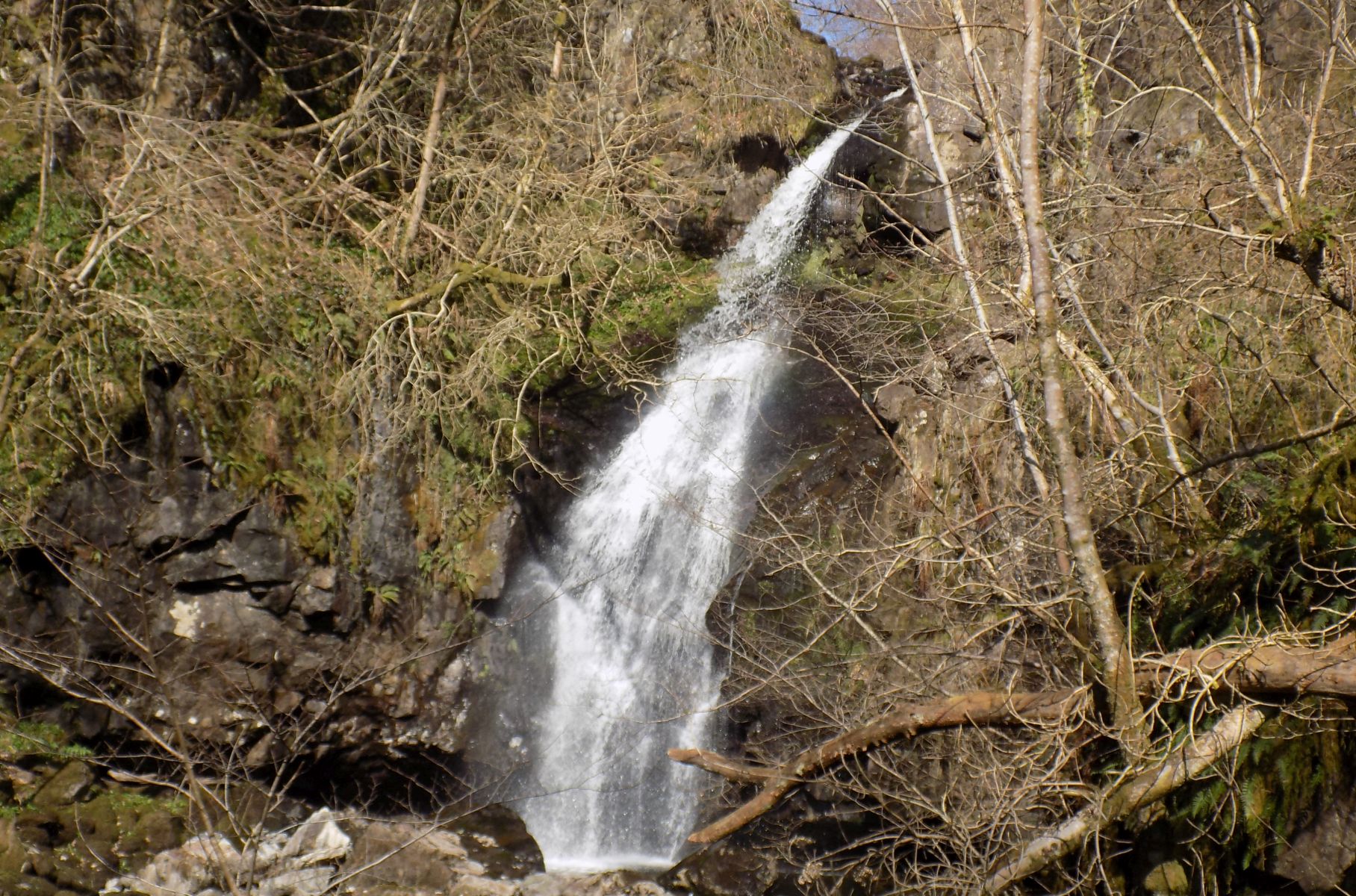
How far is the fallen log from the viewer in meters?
3.37

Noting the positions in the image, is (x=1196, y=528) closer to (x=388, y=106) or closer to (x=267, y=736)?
(x=267, y=736)

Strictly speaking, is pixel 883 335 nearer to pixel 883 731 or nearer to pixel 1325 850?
pixel 883 731

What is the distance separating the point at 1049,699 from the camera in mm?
4031

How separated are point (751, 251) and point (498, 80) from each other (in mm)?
3736

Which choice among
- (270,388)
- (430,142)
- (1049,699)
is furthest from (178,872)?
(430,142)

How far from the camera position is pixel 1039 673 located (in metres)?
4.81

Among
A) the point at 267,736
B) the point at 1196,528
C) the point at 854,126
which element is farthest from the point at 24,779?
the point at 854,126

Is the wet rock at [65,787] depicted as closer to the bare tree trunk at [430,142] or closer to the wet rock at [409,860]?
the wet rock at [409,860]

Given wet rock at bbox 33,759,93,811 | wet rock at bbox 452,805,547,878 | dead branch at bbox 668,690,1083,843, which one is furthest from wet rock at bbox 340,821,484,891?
dead branch at bbox 668,690,1083,843

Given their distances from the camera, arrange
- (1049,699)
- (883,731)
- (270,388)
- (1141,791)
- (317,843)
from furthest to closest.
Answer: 1. (270,388)
2. (317,843)
3. (883,731)
4. (1049,699)
5. (1141,791)

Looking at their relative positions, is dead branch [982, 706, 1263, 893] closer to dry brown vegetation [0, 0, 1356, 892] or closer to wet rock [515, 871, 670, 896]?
dry brown vegetation [0, 0, 1356, 892]

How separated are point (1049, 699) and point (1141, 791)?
51 cm

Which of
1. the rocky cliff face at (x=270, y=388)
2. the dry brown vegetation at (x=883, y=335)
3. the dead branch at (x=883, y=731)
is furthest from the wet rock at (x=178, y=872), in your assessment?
the dead branch at (x=883, y=731)

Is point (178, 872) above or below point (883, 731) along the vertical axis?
below
